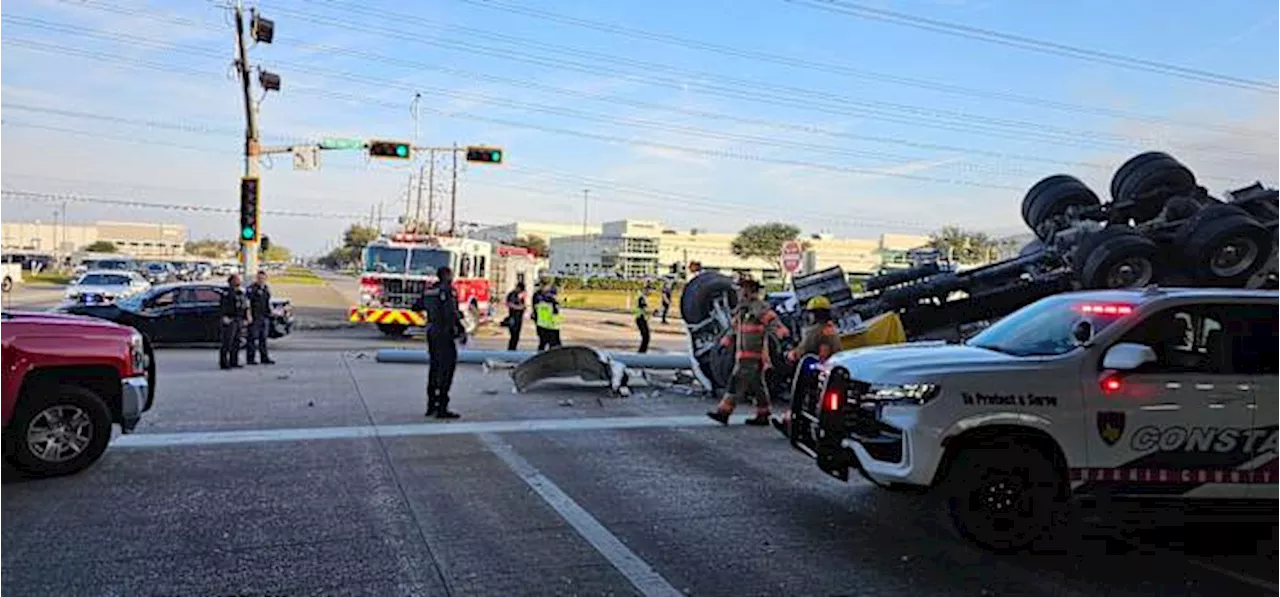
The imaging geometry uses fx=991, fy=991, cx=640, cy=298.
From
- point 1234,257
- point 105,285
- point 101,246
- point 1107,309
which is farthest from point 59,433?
point 101,246

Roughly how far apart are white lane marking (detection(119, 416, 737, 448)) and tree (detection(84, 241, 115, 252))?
164470mm

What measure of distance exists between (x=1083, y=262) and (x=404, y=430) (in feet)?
23.5

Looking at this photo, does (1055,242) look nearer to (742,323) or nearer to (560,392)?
(742,323)

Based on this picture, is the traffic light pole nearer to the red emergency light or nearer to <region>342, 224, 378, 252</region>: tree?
the red emergency light

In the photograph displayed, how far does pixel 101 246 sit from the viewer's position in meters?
159

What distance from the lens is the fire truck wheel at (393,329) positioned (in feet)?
81.0

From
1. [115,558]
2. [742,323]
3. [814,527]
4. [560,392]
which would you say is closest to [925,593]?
[814,527]

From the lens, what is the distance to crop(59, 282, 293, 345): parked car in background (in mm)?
19359

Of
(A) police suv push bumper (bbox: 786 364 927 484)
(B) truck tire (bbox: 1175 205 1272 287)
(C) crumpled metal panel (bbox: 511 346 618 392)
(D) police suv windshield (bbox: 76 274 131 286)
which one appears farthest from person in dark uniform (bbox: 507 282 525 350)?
(D) police suv windshield (bbox: 76 274 131 286)

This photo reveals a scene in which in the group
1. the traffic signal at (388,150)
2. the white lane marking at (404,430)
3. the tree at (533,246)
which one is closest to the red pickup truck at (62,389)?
the white lane marking at (404,430)

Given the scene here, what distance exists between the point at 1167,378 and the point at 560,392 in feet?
27.3

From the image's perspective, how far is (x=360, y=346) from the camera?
71.6ft

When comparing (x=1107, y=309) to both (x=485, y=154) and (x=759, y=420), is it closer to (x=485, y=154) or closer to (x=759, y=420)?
(x=759, y=420)

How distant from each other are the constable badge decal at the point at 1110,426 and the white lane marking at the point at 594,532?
2674mm
